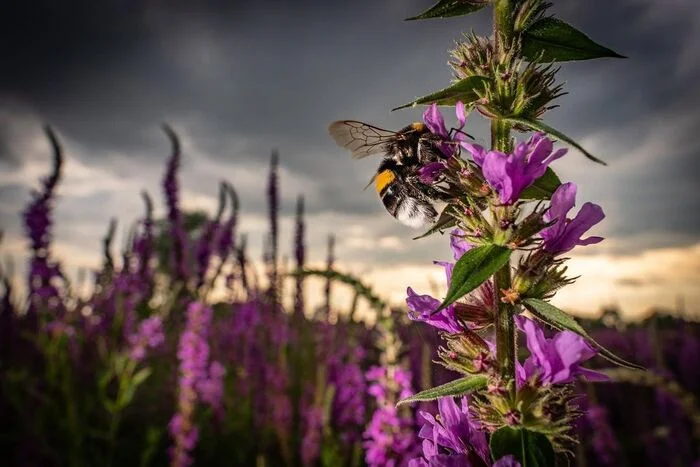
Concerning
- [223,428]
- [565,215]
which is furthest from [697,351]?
[565,215]

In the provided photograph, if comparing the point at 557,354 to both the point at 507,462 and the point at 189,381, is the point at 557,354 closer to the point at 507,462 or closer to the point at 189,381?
the point at 507,462

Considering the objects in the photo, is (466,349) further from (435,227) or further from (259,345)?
(259,345)

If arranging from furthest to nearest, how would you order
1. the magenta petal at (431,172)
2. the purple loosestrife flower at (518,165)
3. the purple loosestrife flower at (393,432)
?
the purple loosestrife flower at (393,432) → the magenta petal at (431,172) → the purple loosestrife flower at (518,165)

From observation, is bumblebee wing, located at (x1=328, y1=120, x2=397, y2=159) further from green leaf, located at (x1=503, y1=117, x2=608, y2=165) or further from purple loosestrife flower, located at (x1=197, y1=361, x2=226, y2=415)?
purple loosestrife flower, located at (x1=197, y1=361, x2=226, y2=415)

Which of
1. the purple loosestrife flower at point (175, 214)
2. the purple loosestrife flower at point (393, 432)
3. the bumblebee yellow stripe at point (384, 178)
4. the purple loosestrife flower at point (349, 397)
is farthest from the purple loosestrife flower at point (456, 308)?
the purple loosestrife flower at point (175, 214)

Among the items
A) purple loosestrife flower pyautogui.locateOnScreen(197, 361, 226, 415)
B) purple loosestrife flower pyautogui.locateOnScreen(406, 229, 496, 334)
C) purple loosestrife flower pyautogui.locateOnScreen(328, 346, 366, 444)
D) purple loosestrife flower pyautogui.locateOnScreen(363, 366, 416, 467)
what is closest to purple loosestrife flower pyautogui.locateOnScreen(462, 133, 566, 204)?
purple loosestrife flower pyautogui.locateOnScreen(406, 229, 496, 334)

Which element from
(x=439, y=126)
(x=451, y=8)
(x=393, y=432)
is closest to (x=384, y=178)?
(x=439, y=126)

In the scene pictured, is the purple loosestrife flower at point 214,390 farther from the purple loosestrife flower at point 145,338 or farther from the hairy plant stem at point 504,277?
the hairy plant stem at point 504,277
